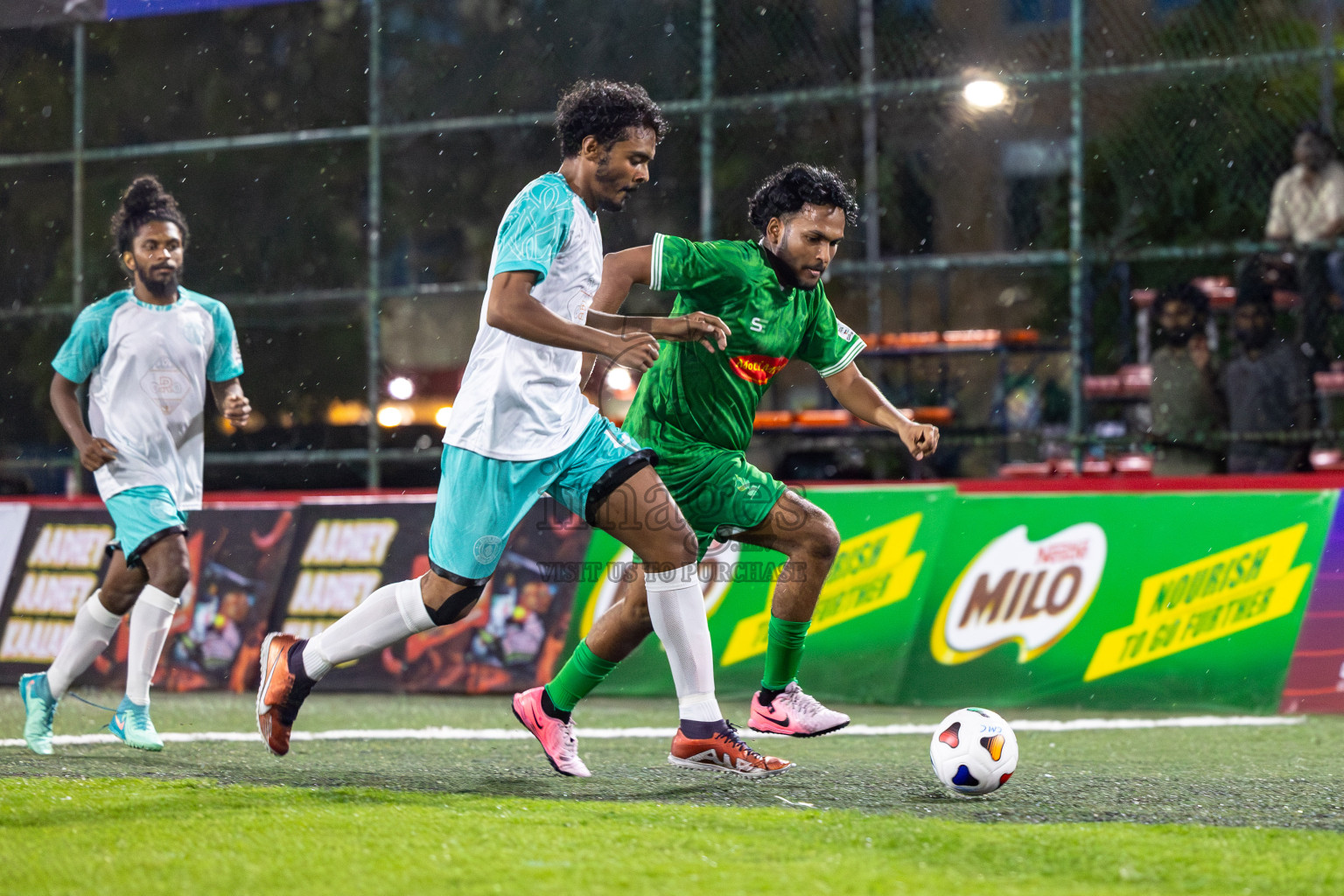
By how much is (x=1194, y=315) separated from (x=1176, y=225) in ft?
2.00

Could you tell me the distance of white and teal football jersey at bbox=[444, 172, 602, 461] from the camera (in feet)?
14.6

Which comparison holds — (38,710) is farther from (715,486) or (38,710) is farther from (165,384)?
(715,486)

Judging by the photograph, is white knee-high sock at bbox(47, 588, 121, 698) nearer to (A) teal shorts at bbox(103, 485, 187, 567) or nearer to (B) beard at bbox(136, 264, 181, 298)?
(A) teal shorts at bbox(103, 485, 187, 567)

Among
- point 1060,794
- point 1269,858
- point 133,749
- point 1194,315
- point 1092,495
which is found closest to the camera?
point 1269,858

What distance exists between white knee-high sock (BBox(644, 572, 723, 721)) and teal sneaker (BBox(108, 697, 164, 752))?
232 cm

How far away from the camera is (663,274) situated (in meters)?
5.04

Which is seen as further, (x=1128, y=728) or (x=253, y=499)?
(x=253, y=499)

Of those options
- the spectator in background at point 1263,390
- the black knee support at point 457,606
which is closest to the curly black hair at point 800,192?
the black knee support at point 457,606

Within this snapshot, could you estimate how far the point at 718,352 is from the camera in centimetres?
511

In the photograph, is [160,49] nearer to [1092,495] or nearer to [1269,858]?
[1092,495]

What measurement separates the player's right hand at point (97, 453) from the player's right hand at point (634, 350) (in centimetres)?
273

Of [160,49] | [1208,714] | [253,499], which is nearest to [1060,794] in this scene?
[1208,714]

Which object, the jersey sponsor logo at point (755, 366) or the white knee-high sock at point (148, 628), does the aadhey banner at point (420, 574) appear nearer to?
the white knee-high sock at point (148, 628)

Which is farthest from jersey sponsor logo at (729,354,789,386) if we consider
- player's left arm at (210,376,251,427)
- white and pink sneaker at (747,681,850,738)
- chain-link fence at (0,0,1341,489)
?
chain-link fence at (0,0,1341,489)
